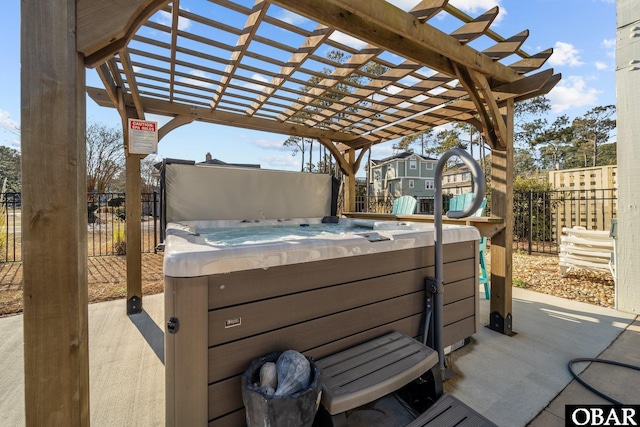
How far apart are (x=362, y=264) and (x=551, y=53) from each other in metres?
2.52

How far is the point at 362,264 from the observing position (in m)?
1.72

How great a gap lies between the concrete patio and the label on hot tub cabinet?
0.89 m

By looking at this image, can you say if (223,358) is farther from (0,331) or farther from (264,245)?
(0,331)

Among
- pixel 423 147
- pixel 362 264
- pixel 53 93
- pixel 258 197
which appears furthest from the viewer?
pixel 423 147

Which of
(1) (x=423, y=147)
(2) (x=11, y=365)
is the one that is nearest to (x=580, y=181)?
(2) (x=11, y=365)

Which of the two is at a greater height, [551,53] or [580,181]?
[551,53]

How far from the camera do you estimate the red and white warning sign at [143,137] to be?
10.0ft

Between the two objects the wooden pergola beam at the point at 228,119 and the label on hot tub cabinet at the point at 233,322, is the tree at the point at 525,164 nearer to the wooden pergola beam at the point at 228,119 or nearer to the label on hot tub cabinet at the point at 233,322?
the wooden pergola beam at the point at 228,119

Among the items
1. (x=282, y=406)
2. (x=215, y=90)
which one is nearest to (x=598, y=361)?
(x=282, y=406)

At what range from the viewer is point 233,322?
1.29 metres

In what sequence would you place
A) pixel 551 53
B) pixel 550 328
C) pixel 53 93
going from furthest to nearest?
1. pixel 550 328
2. pixel 551 53
3. pixel 53 93

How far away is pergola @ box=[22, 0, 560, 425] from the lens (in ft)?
3.40

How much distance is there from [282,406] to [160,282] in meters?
3.98

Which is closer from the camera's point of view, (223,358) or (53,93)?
(53,93)
